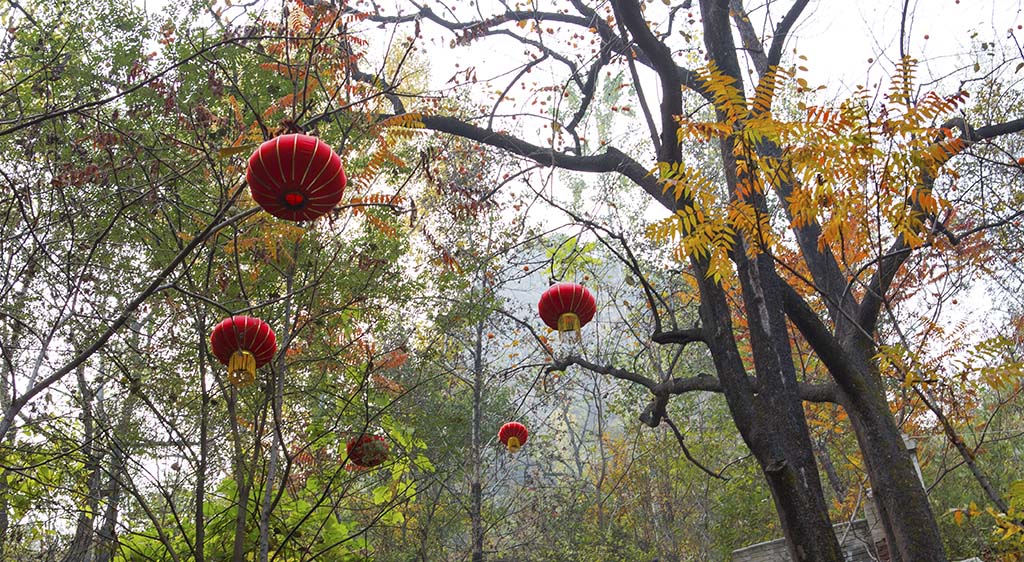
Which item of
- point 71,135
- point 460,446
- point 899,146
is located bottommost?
point 899,146

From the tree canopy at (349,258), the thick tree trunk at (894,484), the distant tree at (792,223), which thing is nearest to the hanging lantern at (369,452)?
the tree canopy at (349,258)

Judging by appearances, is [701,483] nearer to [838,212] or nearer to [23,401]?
[838,212]

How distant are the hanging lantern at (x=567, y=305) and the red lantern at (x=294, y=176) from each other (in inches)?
68.3

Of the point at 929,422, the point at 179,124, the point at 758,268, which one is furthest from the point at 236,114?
the point at 929,422

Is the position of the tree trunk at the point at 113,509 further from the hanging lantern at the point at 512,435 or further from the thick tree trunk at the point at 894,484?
the thick tree trunk at the point at 894,484

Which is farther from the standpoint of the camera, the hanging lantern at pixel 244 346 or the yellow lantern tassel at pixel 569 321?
the yellow lantern tassel at pixel 569 321

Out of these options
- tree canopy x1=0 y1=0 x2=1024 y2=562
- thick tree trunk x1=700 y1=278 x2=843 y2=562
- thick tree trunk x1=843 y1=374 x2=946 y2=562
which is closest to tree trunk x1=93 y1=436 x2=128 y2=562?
tree canopy x1=0 y1=0 x2=1024 y2=562

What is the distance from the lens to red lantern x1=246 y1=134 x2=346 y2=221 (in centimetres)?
221

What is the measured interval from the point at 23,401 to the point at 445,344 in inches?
282

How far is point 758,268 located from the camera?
346 cm

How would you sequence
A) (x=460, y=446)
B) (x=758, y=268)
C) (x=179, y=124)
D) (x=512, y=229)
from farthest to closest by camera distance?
(x=460, y=446) < (x=512, y=229) < (x=179, y=124) < (x=758, y=268)

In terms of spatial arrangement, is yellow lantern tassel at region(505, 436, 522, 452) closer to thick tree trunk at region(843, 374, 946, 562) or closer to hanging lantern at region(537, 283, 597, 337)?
hanging lantern at region(537, 283, 597, 337)

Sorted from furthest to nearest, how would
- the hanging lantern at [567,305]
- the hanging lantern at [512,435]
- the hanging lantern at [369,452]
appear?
the hanging lantern at [512,435], the hanging lantern at [567,305], the hanging lantern at [369,452]

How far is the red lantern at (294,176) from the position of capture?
2207 millimetres
